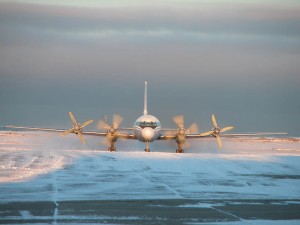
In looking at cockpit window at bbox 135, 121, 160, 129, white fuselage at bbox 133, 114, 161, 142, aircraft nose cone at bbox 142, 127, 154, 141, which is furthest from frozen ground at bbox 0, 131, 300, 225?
cockpit window at bbox 135, 121, 160, 129

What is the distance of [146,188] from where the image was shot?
2406 cm

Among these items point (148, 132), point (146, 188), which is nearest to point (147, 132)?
point (148, 132)

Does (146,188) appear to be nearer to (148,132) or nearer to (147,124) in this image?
(148,132)

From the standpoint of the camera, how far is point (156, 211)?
60.4ft

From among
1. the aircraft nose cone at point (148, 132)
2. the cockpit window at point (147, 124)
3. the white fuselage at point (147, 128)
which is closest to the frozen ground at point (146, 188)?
the aircraft nose cone at point (148, 132)

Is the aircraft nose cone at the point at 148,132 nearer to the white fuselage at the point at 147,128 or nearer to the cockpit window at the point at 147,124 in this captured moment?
the white fuselage at the point at 147,128

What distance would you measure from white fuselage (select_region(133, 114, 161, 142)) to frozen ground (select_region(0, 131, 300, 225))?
2173cm

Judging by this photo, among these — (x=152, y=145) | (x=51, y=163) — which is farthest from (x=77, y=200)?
(x=152, y=145)

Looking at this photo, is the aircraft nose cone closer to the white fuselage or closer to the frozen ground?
the white fuselage

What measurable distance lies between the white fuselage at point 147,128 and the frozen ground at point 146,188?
2173 centimetres

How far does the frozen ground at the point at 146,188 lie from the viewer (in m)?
17.5

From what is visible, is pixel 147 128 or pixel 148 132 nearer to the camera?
pixel 148 132

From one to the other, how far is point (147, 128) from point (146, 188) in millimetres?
36190

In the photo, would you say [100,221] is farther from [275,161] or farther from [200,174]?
[275,161]
